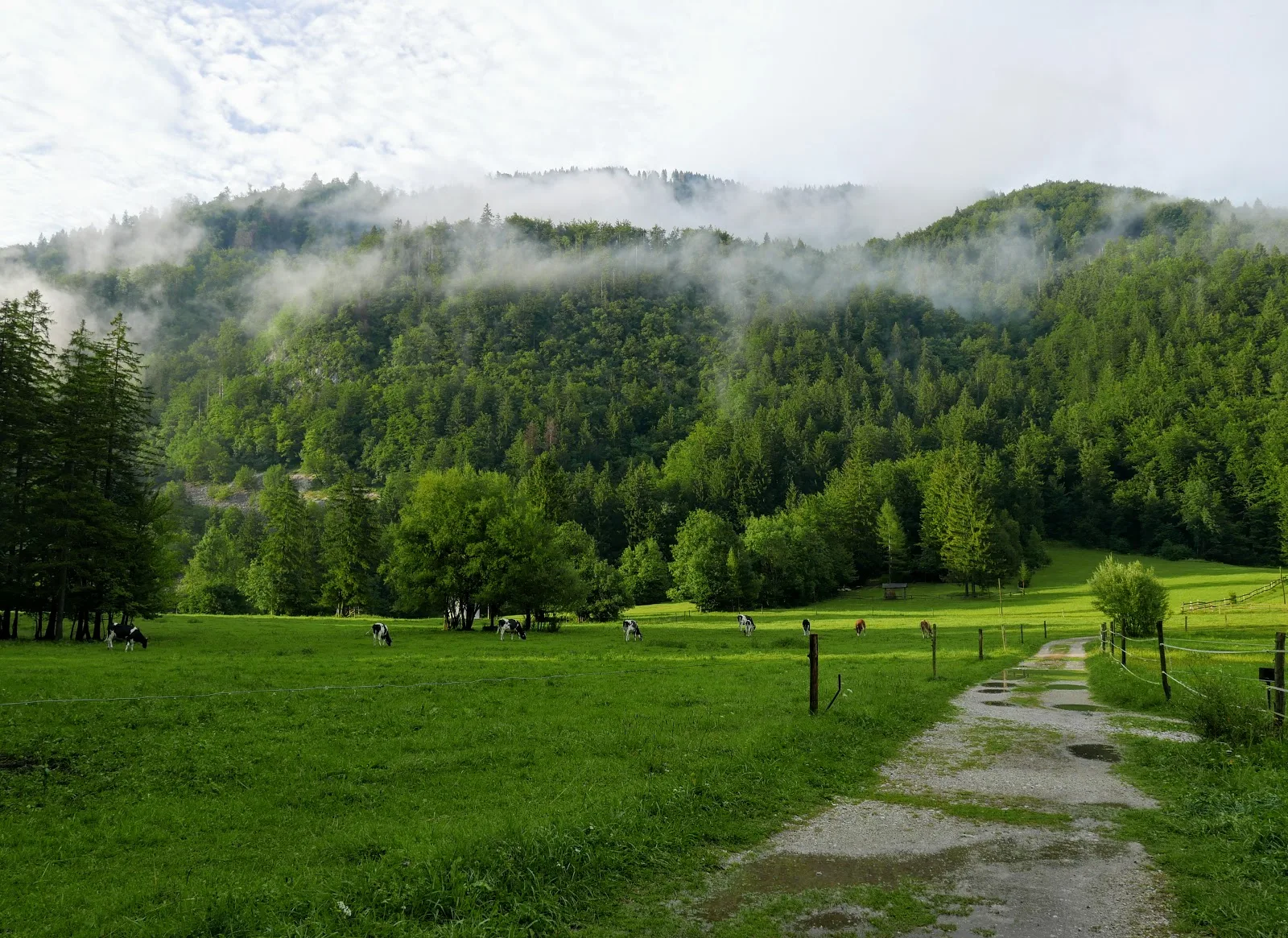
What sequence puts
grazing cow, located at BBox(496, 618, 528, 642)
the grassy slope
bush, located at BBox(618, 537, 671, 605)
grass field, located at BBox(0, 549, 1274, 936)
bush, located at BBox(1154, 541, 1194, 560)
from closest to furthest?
the grassy slope
grass field, located at BBox(0, 549, 1274, 936)
grazing cow, located at BBox(496, 618, 528, 642)
bush, located at BBox(618, 537, 671, 605)
bush, located at BBox(1154, 541, 1194, 560)

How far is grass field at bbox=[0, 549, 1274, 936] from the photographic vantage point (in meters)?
7.45

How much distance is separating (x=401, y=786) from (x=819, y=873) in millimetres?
7560

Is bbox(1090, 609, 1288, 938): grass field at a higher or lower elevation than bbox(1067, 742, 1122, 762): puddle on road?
higher

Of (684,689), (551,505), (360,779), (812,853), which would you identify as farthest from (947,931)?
(551,505)

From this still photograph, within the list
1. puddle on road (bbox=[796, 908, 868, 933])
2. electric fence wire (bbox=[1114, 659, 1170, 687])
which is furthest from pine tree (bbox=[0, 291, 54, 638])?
electric fence wire (bbox=[1114, 659, 1170, 687])

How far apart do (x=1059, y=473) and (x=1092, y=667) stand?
514ft

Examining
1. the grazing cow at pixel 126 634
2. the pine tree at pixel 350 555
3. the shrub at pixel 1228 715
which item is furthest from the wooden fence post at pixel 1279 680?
the pine tree at pixel 350 555

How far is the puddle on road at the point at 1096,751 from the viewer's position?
15.0 meters

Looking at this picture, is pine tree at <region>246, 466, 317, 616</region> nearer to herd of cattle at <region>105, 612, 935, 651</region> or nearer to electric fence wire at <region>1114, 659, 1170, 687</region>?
herd of cattle at <region>105, 612, 935, 651</region>

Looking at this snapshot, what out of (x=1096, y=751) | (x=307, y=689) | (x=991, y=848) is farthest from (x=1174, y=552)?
(x=307, y=689)

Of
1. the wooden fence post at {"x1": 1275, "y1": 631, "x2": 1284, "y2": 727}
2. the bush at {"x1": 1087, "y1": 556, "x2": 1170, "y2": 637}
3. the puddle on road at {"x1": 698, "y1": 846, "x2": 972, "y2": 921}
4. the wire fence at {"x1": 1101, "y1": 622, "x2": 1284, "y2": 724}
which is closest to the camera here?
the puddle on road at {"x1": 698, "y1": 846, "x2": 972, "y2": 921}

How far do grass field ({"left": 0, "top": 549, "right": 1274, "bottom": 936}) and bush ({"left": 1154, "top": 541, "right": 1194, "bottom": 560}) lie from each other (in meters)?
141

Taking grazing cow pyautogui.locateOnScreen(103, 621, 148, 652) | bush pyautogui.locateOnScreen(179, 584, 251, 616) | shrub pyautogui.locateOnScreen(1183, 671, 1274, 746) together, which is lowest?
bush pyautogui.locateOnScreen(179, 584, 251, 616)

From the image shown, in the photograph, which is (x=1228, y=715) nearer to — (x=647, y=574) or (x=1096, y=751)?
(x=1096, y=751)
